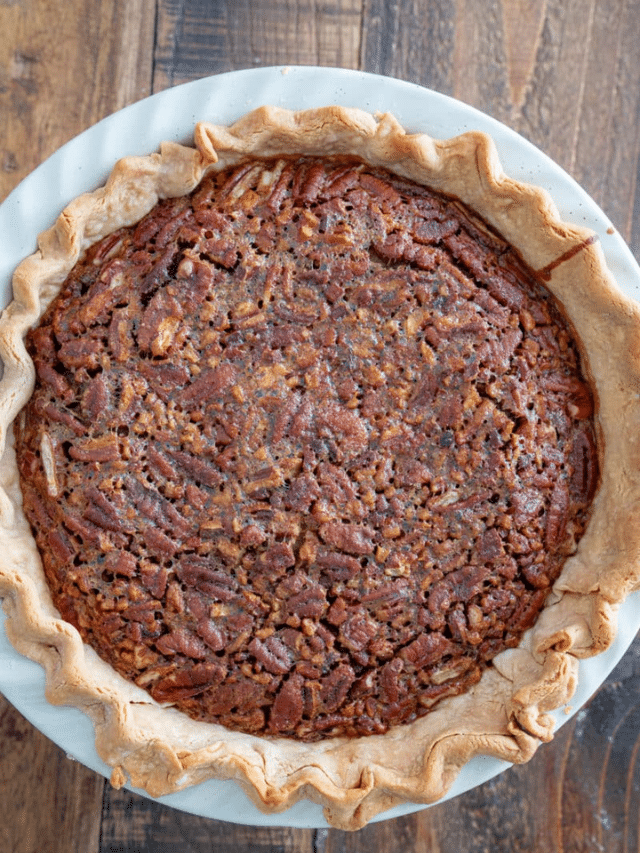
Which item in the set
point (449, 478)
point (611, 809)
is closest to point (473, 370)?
point (449, 478)

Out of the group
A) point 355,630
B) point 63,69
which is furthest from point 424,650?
point 63,69

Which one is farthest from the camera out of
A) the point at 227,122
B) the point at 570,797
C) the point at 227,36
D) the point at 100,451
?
the point at 570,797

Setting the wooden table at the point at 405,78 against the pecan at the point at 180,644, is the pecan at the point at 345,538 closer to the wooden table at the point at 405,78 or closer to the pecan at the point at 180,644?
the pecan at the point at 180,644

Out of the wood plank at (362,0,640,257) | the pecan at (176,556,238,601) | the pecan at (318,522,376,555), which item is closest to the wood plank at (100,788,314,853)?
the pecan at (176,556,238,601)

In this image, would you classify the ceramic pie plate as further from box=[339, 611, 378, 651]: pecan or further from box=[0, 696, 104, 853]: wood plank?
box=[0, 696, 104, 853]: wood plank

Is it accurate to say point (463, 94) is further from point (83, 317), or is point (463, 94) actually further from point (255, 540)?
point (255, 540)

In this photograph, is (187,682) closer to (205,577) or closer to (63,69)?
(205,577)
